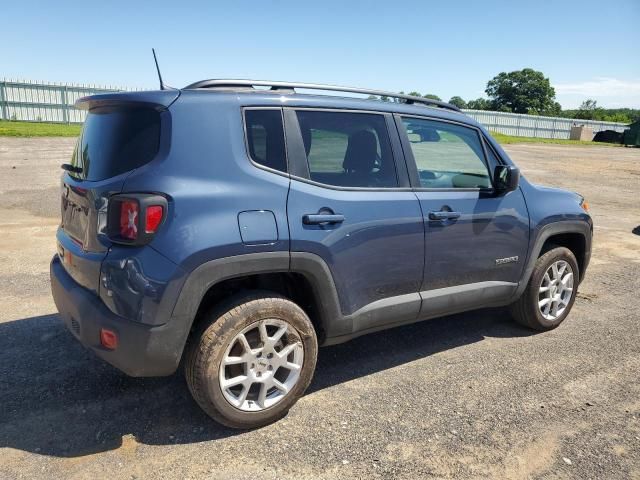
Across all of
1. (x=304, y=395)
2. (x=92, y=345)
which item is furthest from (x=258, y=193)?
(x=304, y=395)

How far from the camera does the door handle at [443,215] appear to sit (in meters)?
3.64

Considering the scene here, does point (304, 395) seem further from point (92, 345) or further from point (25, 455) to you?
point (25, 455)

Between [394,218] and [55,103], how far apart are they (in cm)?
3228

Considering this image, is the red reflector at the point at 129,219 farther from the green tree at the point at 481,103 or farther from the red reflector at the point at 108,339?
the green tree at the point at 481,103

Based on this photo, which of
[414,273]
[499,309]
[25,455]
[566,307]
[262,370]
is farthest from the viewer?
[499,309]

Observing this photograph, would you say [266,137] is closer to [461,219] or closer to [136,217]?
[136,217]

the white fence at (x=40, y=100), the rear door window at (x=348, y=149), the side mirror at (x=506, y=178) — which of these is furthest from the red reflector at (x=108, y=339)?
the white fence at (x=40, y=100)

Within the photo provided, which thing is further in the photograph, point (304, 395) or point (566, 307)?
point (566, 307)

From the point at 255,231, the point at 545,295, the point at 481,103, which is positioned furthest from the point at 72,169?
the point at 481,103

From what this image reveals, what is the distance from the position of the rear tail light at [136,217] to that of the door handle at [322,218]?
0.80 m

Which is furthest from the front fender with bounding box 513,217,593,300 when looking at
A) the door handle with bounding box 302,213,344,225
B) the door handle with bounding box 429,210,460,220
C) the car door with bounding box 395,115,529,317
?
the door handle with bounding box 302,213,344,225

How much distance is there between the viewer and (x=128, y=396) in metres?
3.36

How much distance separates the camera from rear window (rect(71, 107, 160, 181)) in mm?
2844

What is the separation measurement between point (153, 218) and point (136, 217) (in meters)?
0.08
